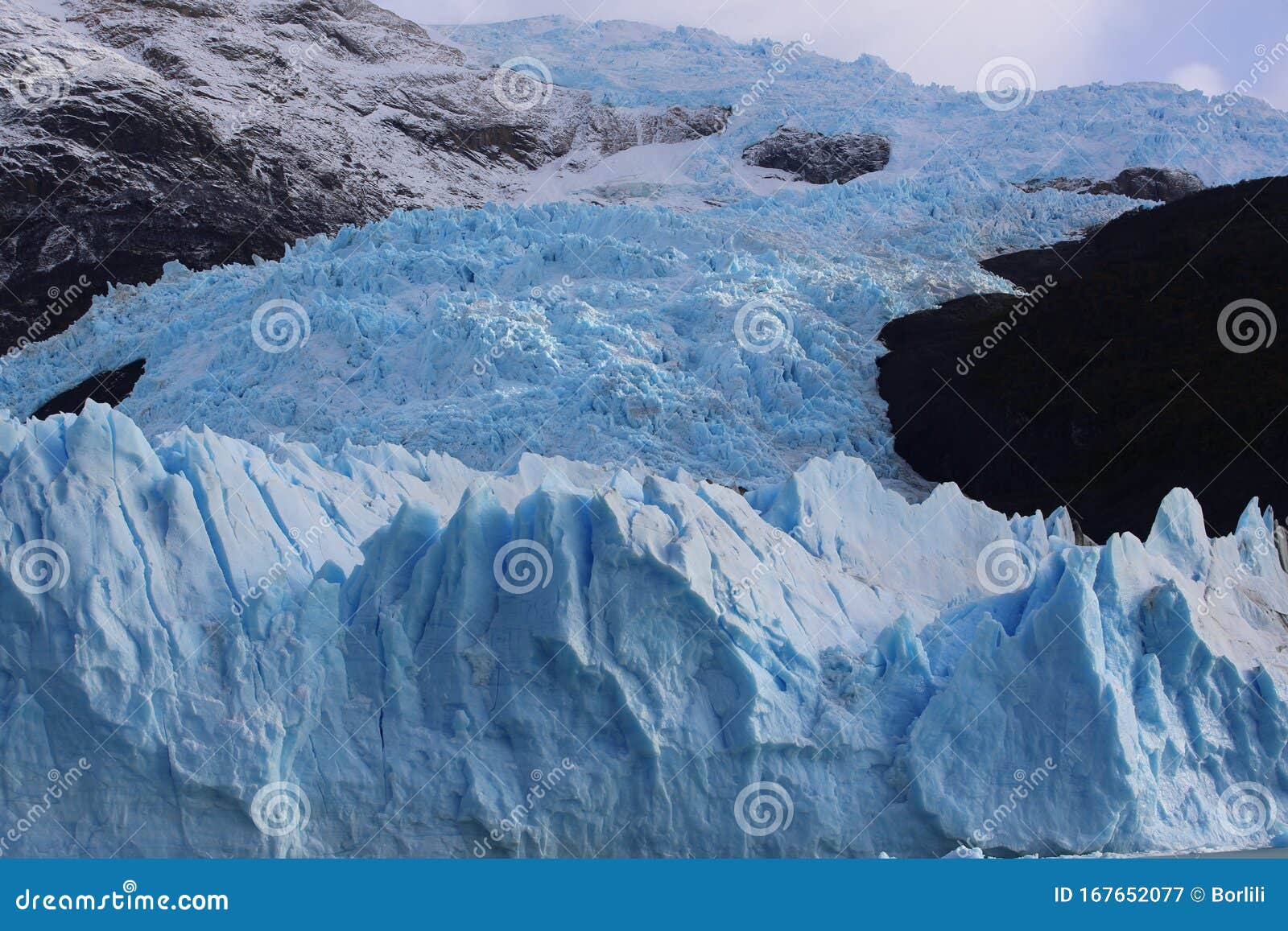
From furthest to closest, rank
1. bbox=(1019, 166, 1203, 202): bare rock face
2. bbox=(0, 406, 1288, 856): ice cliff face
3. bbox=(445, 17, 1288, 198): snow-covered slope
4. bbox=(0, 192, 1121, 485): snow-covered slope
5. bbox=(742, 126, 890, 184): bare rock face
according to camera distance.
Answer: bbox=(742, 126, 890, 184): bare rock face → bbox=(445, 17, 1288, 198): snow-covered slope → bbox=(1019, 166, 1203, 202): bare rock face → bbox=(0, 192, 1121, 485): snow-covered slope → bbox=(0, 406, 1288, 856): ice cliff face

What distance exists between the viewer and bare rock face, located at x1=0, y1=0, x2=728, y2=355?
127 ft

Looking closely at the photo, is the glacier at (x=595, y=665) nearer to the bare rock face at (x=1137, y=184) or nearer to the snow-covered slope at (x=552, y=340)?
the snow-covered slope at (x=552, y=340)

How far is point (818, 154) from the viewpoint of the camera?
4238 cm

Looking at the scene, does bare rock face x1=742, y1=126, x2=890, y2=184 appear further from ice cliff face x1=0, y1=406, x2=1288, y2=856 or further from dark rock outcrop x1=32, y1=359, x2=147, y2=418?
ice cliff face x1=0, y1=406, x2=1288, y2=856

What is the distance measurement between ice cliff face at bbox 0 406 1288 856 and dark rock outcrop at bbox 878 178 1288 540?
8963 mm

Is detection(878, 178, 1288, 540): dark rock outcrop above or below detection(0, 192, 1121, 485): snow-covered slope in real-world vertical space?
above

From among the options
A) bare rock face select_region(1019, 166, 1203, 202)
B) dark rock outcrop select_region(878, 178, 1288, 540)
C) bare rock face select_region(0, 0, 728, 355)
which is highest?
bare rock face select_region(1019, 166, 1203, 202)

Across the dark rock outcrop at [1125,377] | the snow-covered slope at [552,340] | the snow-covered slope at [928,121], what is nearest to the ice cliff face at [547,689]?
the dark rock outcrop at [1125,377]

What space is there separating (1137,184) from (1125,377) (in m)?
17.5

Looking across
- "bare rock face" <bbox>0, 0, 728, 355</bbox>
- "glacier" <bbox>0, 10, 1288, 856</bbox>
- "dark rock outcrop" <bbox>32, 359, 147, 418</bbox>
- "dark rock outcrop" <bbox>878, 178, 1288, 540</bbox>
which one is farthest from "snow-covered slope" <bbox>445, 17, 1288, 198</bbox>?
"glacier" <bbox>0, 10, 1288, 856</bbox>

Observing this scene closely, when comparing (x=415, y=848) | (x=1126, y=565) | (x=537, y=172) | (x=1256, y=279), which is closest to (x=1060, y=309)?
(x=1256, y=279)

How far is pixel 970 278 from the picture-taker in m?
28.6

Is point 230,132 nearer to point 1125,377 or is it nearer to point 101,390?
point 101,390

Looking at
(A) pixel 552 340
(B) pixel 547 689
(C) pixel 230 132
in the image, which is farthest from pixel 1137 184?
(B) pixel 547 689
